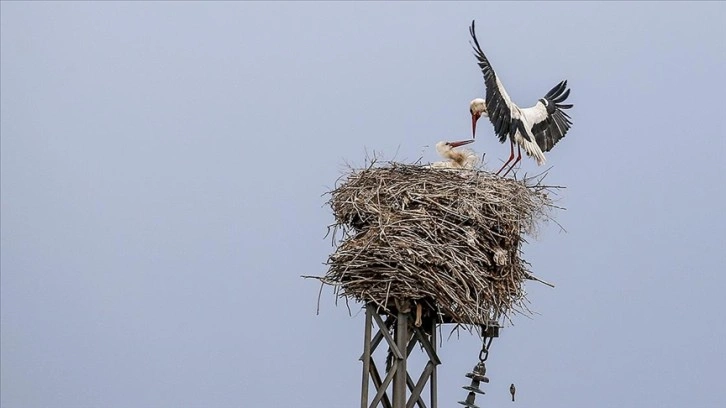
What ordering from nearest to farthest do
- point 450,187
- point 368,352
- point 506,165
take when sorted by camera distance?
point 368,352
point 450,187
point 506,165

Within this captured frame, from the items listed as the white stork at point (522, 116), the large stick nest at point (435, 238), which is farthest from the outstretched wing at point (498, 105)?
the large stick nest at point (435, 238)

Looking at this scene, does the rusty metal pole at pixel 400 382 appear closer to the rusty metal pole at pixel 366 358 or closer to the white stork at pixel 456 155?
the rusty metal pole at pixel 366 358

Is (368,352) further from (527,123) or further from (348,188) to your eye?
(527,123)

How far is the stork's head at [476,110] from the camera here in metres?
11.4

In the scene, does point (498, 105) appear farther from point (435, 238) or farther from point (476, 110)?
point (435, 238)

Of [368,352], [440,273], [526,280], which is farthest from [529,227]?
[368,352]

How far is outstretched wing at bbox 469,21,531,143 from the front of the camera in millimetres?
10719

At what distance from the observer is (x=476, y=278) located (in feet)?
29.1

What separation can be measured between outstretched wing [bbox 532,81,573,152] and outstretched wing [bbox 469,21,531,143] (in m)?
0.52

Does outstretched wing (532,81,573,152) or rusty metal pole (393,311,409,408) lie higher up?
outstretched wing (532,81,573,152)

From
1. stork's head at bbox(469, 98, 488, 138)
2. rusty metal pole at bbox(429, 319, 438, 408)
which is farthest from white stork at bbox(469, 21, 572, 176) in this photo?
rusty metal pole at bbox(429, 319, 438, 408)

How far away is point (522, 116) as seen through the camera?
11094 mm

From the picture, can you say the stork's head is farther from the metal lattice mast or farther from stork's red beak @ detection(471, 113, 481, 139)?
the metal lattice mast

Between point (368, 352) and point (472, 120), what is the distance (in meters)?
3.45
